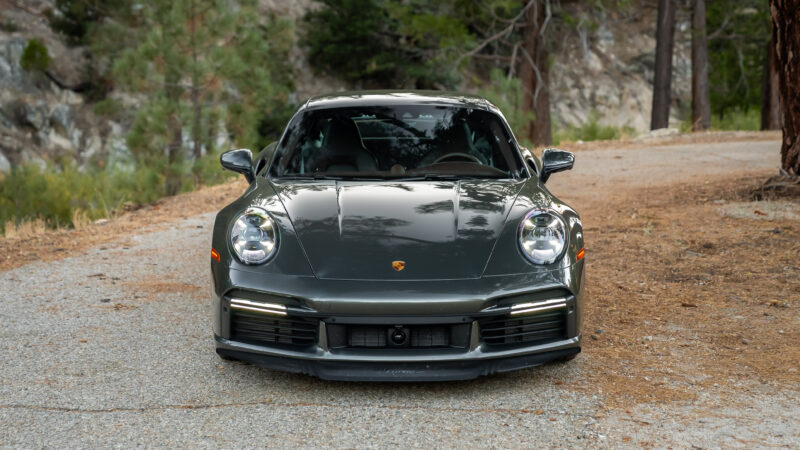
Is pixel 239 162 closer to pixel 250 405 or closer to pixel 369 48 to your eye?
pixel 250 405

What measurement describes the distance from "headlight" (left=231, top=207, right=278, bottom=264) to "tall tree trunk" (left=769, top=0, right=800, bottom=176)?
6.32 m

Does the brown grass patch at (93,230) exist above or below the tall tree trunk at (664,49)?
below

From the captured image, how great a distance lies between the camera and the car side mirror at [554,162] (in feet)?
16.8

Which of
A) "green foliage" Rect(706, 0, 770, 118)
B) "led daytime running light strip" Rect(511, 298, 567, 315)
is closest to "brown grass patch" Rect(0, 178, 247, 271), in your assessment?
"led daytime running light strip" Rect(511, 298, 567, 315)

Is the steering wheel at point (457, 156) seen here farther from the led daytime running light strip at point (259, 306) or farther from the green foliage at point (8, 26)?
the green foliage at point (8, 26)

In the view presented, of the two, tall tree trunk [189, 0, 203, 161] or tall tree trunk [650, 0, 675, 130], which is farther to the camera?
tall tree trunk [650, 0, 675, 130]

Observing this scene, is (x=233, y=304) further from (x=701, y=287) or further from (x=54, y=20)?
(x=54, y=20)

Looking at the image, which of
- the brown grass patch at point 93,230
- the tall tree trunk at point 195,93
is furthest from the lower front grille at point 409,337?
the tall tree trunk at point 195,93

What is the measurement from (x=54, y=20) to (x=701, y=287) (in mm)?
35120

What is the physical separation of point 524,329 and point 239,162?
2.21 m

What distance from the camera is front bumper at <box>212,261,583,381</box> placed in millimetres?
3674

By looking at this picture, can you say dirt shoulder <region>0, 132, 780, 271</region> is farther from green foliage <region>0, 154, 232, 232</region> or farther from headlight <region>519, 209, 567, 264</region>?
headlight <region>519, 209, 567, 264</region>

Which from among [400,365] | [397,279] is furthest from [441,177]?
[400,365]

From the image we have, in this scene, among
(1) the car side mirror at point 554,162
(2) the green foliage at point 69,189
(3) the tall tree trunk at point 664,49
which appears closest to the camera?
(1) the car side mirror at point 554,162
